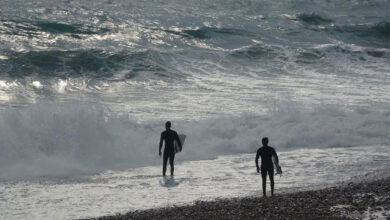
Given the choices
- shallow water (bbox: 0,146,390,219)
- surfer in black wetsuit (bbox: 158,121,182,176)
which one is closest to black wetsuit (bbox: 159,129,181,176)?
surfer in black wetsuit (bbox: 158,121,182,176)

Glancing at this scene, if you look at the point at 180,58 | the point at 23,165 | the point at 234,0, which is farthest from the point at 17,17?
the point at 23,165

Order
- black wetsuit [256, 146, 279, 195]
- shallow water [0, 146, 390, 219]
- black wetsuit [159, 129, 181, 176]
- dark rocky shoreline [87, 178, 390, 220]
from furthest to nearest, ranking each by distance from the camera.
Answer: black wetsuit [159, 129, 181, 176] < black wetsuit [256, 146, 279, 195] < shallow water [0, 146, 390, 219] < dark rocky shoreline [87, 178, 390, 220]

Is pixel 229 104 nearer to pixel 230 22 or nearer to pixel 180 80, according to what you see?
pixel 180 80

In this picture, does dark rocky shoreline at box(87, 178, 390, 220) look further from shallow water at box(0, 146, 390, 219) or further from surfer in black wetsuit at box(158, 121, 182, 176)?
surfer in black wetsuit at box(158, 121, 182, 176)

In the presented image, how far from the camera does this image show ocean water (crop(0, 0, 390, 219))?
15.3 meters

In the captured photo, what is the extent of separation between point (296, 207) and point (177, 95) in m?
12.4

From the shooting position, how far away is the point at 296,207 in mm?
11734

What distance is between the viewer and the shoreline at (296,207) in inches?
446

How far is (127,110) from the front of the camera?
21.3 metres

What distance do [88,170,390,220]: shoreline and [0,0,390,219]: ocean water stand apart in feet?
2.87

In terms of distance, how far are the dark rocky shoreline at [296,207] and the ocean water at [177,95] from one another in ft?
2.93

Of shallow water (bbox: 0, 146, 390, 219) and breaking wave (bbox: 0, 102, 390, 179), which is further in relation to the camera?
breaking wave (bbox: 0, 102, 390, 179)

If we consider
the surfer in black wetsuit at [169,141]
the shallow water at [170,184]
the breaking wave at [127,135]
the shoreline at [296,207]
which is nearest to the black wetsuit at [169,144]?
the surfer in black wetsuit at [169,141]

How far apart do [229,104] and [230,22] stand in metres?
13.0
